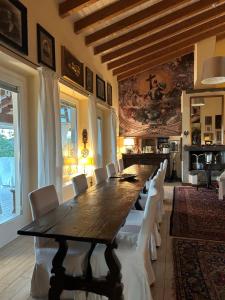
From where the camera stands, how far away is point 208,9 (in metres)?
5.36

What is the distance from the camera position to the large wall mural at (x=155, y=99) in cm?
783

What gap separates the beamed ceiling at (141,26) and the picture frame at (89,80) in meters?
0.55

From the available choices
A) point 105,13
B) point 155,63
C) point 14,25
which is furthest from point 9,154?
point 155,63

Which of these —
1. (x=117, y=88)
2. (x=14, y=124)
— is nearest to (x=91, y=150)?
(x=14, y=124)

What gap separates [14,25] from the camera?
286 centimetres

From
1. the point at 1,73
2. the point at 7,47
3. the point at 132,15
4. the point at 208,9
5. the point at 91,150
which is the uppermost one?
the point at 208,9

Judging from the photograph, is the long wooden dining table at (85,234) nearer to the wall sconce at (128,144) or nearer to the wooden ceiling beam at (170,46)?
the wooden ceiling beam at (170,46)

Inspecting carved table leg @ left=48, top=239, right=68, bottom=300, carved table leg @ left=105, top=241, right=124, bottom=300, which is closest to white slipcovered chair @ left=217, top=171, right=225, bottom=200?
carved table leg @ left=105, top=241, right=124, bottom=300

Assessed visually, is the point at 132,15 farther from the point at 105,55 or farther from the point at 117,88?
the point at 117,88

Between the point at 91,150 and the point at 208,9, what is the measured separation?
402 centimetres

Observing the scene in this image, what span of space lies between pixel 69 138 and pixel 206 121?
14.1ft

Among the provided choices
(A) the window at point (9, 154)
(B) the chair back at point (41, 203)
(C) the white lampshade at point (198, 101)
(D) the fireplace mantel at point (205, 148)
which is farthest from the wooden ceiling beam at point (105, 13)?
(D) the fireplace mantel at point (205, 148)

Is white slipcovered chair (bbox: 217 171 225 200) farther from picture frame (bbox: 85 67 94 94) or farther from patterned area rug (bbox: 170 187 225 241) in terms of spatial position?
picture frame (bbox: 85 67 94 94)

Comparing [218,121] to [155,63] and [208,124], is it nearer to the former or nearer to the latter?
[208,124]
